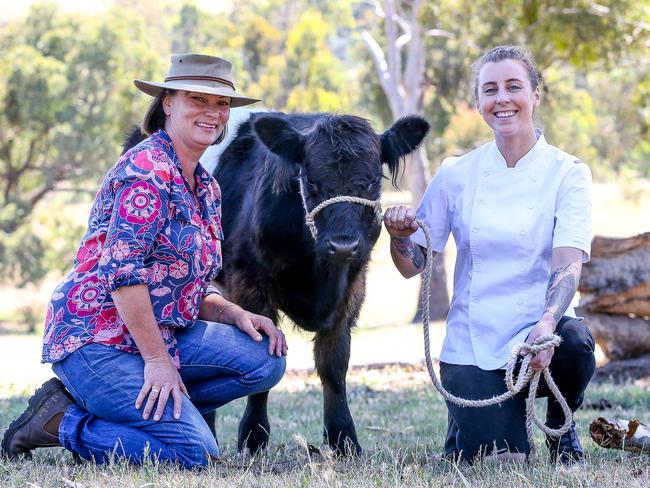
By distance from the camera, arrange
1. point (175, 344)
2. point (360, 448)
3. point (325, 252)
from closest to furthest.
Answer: point (175, 344), point (325, 252), point (360, 448)

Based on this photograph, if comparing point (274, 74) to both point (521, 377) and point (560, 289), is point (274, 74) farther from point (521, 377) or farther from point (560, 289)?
point (521, 377)

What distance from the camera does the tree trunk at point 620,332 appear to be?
891cm

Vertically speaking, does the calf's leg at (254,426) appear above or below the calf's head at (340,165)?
below

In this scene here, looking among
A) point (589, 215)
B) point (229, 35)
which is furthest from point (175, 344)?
point (229, 35)

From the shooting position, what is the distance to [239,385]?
4.66 meters

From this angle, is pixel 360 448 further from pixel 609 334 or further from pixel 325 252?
A: pixel 609 334

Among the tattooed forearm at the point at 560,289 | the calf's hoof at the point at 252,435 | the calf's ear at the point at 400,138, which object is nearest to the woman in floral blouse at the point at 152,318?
the calf's hoof at the point at 252,435

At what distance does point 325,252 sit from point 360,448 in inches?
51.3

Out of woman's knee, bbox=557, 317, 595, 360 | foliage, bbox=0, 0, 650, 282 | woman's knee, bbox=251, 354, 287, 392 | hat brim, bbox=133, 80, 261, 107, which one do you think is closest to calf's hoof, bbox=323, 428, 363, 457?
woman's knee, bbox=251, 354, 287, 392

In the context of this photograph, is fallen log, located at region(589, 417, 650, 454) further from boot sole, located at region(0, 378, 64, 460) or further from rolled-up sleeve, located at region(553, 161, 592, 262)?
boot sole, located at region(0, 378, 64, 460)

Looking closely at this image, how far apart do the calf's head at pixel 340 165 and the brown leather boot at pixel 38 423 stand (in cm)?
150

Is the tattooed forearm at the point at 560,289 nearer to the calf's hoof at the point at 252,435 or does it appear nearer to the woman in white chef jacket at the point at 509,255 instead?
the woman in white chef jacket at the point at 509,255

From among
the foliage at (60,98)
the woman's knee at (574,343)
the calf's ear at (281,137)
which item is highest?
the foliage at (60,98)

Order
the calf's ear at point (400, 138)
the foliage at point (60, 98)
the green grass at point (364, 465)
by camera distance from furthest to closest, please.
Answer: the foliage at point (60, 98) < the calf's ear at point (400, 138) < the green grass at point (364, 465)
